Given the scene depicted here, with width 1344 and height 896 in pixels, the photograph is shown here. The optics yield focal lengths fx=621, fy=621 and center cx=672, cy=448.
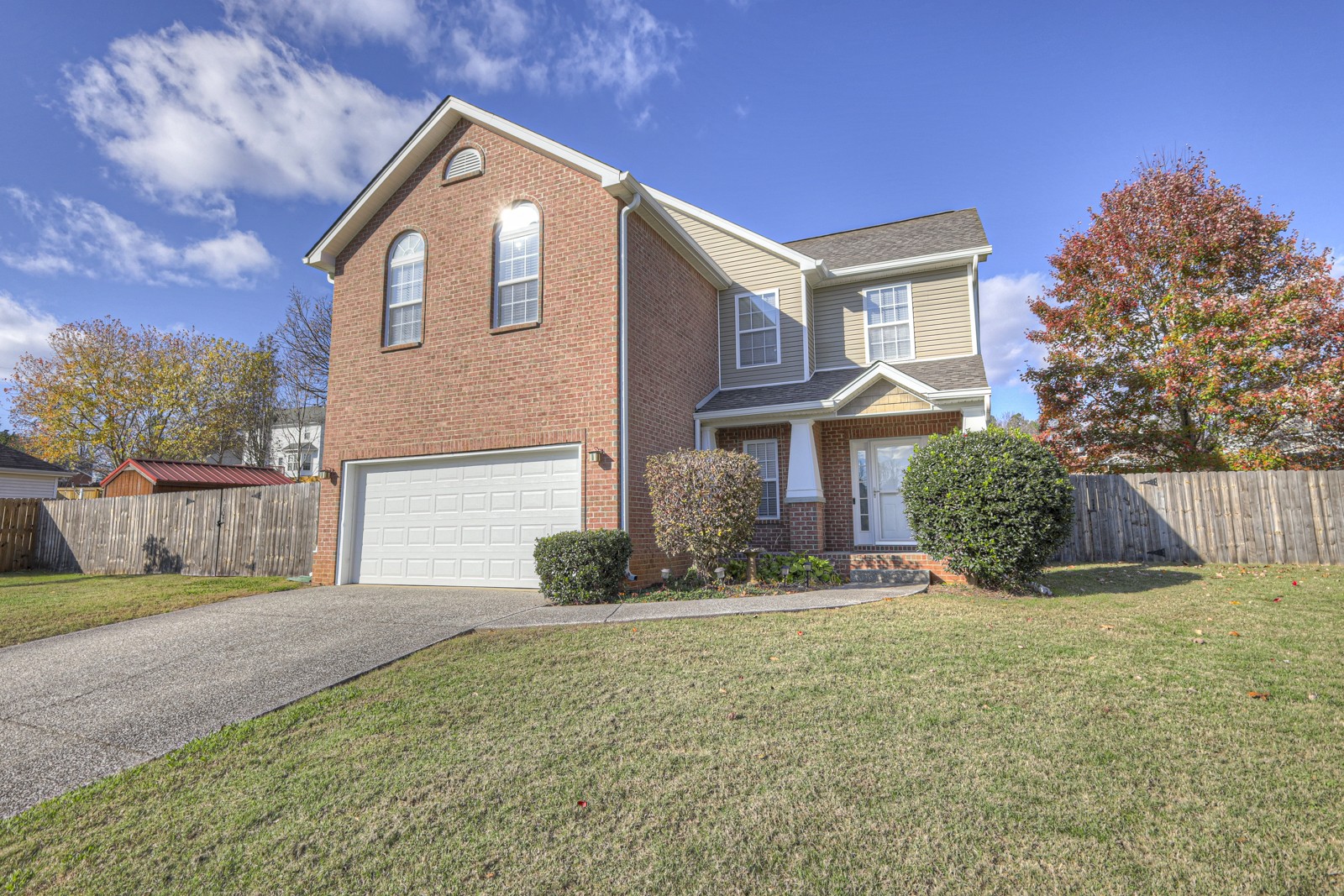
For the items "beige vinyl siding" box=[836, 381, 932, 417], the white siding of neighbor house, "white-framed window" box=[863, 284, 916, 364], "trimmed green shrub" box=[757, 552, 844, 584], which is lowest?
"trimmed green shrub" box=[757, 552, 844, 584]

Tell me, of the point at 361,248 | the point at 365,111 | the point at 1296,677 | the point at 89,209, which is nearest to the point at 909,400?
the point at 1296,677

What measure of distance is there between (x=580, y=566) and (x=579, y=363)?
3.28 metres

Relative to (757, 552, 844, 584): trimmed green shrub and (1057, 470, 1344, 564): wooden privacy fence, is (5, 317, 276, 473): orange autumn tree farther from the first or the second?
(1057, 470, 1344, 564): wooden privacy fence

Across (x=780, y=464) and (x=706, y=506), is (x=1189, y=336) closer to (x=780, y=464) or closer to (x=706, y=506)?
(x=780, y=464)

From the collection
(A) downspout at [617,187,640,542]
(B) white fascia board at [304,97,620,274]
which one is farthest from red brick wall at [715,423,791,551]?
→ (B) white fascia board at [304,97,620,274]

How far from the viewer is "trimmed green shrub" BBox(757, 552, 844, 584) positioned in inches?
380

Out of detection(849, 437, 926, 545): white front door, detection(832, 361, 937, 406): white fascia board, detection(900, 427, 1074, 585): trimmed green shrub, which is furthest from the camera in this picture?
detection(849, 437, 926, 545): white front door

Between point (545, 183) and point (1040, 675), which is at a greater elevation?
point (545, 183)

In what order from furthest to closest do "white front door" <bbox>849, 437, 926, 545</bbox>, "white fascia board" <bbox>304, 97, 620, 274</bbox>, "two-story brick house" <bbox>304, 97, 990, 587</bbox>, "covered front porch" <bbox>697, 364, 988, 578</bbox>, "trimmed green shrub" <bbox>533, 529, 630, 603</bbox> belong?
"white front door" <bbox>849, 437, 926, 545</bbox> < "covered front porch" <bbox>697, 364, 988, 578</bbox> < "white fascia board" <bbox>304, 97, 620, 274</bbox> < "two-story brick house" <bbox>304, 97, 990, 587</bbox> < "trimmed green shrub" <bbox>533, 529, 630, 603</bbox>

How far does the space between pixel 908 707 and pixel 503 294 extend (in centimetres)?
913

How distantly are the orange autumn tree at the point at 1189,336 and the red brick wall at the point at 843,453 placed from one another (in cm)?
485

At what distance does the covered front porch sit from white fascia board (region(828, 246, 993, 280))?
285 centimetres

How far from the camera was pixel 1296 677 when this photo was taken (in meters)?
4.47

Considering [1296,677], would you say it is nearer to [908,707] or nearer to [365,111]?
[908,707]
